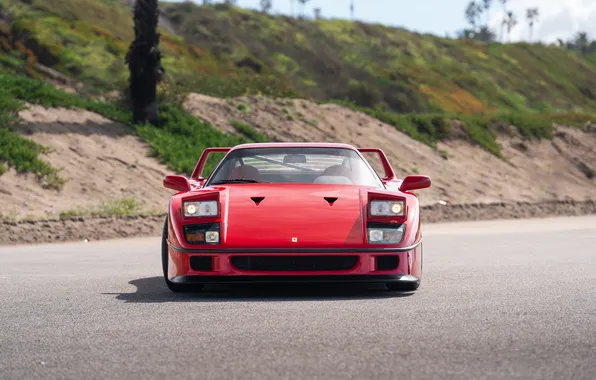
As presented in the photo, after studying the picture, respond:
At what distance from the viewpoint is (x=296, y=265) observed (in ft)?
28.5

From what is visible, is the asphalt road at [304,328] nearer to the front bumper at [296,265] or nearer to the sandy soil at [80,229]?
the front bumper at [296,265]

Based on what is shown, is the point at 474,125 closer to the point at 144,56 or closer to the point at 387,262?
the point at 144,56

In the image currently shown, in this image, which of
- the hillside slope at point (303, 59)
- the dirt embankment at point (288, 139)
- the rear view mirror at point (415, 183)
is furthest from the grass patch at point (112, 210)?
the rear view mirror at point (415, 183)

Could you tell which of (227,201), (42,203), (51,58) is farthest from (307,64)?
(227,201)

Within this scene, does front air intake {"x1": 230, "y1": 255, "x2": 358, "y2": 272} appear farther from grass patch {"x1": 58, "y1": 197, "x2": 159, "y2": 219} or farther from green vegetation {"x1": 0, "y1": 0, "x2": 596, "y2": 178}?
green vegetation {"x1": 0, "y1": 0, "x2": 596, "y2": 178}

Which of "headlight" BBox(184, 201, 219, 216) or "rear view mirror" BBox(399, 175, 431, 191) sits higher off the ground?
"rear view mirror" BBox(399, 175, 431, 191)

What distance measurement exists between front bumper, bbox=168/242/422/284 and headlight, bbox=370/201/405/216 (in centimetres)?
32

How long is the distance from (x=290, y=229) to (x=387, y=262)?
831mm

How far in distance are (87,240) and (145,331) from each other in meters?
13.8

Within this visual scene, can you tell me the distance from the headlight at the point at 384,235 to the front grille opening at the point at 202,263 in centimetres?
130

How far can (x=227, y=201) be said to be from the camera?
29.6 feet

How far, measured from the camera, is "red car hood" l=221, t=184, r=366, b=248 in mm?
8664

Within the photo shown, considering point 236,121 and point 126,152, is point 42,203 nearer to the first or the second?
point 126,152

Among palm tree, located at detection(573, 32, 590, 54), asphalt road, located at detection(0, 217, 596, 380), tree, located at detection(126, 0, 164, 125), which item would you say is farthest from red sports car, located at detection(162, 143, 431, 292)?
palm tree, located at detection(573, 32, 590, 54)
